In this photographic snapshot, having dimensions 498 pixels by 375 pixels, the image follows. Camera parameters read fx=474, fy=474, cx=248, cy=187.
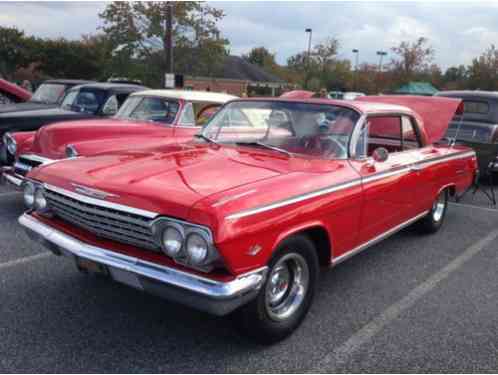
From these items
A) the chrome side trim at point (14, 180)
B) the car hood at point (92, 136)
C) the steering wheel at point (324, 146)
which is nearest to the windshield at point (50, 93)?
the car hood at point (92, 136)

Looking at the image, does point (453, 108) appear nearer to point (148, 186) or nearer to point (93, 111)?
point (148, 186)

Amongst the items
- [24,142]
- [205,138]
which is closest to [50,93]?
[24,142]

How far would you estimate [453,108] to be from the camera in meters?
5.91

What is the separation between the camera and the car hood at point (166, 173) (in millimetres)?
2703

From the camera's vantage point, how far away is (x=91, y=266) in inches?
114

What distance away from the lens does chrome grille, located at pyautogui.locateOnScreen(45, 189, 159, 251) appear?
2.74 m

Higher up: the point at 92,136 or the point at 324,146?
the point at 324,146

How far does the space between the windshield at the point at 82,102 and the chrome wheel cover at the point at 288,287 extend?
6.04 meters

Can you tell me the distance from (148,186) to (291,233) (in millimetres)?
915

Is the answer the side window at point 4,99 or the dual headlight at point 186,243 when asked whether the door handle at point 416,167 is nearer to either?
the dual headlight at point 186,243

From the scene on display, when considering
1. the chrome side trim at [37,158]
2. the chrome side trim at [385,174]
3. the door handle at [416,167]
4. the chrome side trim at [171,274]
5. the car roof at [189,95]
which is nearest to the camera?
the chrome side trim at [171,274]

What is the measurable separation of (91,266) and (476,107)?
825 cm

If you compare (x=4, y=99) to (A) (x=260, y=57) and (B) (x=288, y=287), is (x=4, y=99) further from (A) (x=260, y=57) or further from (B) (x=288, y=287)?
(A) (x=260, y=57)

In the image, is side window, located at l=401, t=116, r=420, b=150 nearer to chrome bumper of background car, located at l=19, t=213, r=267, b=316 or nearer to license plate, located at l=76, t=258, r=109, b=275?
chrome bumper of background car, located at l=19, t=213, r=267, b=316
